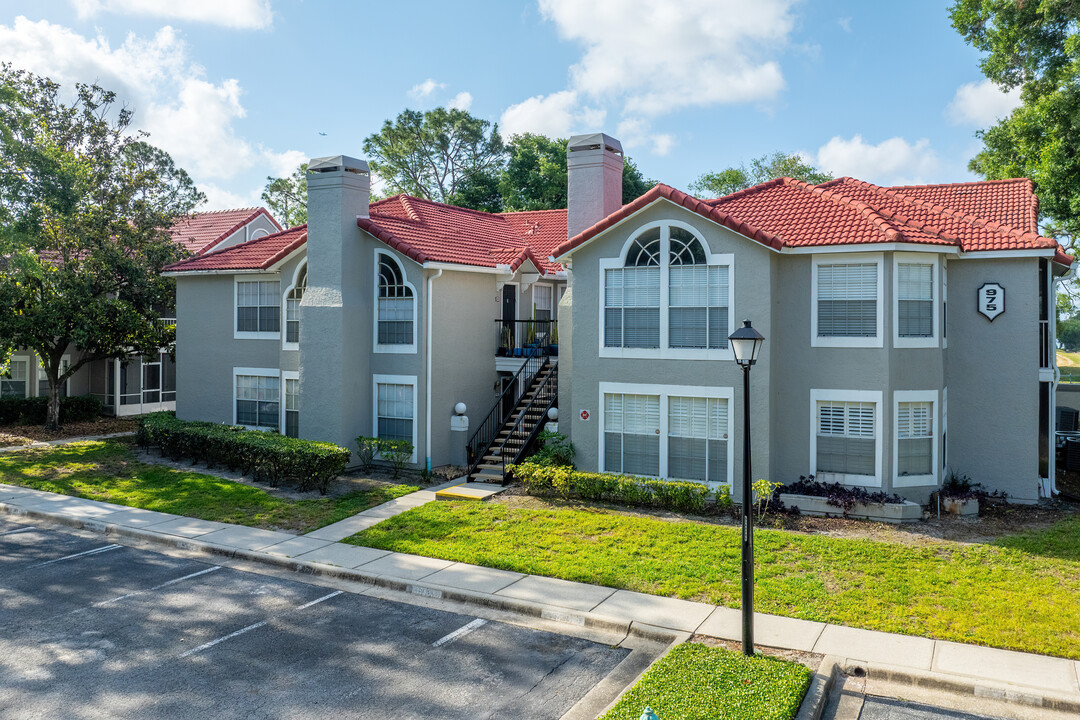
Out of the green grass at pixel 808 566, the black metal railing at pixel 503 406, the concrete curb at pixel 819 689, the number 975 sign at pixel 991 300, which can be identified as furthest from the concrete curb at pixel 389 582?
the number 975 sign at pixel 991 300

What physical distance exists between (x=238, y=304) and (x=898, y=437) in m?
17.6

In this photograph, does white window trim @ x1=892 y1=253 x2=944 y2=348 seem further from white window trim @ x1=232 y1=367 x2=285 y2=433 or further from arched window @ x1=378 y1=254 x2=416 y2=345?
white window trim @ x1=232 y1=367 x2=285 y2=433

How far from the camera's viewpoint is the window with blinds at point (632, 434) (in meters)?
16.5

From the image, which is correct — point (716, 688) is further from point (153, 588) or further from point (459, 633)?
point (153, 588)

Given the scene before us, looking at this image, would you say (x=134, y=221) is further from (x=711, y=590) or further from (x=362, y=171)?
(x=711, y=590)

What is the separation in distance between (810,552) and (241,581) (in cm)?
885

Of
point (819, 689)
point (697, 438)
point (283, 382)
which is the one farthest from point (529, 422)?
point (819, 689)

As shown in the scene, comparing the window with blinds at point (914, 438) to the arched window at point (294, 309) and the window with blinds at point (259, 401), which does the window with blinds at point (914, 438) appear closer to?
the arched window at point (294, 309)

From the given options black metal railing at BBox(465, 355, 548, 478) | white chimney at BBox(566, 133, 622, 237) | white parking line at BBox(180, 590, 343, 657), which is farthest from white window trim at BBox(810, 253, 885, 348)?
white parking line at BBox(180, 590, 343, 657)

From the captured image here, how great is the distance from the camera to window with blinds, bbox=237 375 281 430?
21953mm

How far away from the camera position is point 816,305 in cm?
1548

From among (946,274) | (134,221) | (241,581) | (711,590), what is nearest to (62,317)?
(134,221)

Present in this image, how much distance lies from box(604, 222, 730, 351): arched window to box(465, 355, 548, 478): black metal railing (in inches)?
159

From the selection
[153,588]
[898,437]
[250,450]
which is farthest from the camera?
[250,450]
